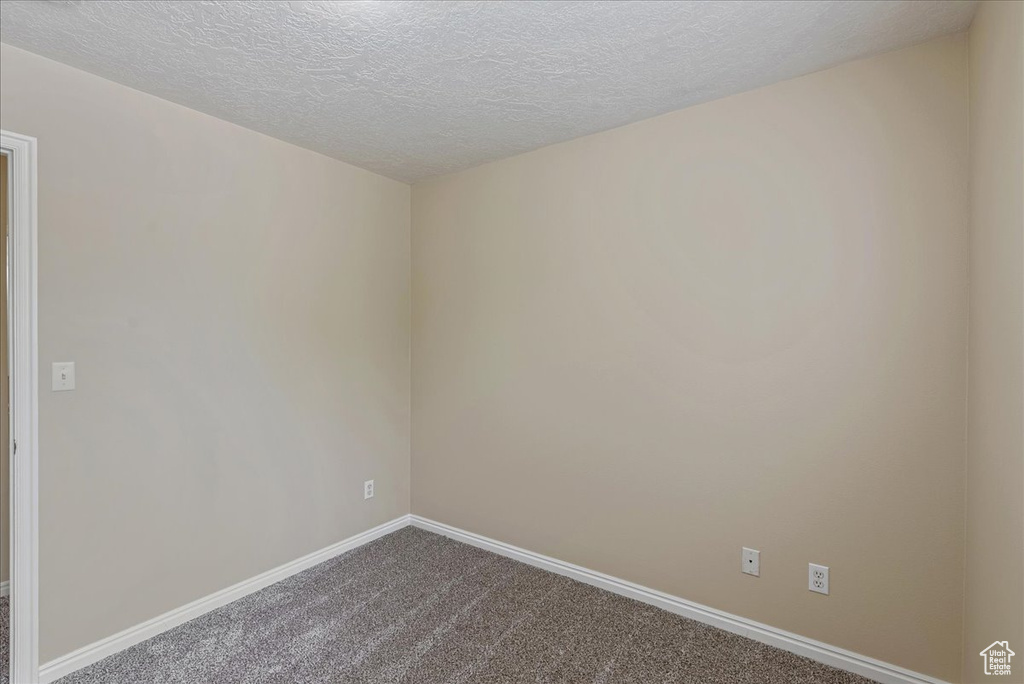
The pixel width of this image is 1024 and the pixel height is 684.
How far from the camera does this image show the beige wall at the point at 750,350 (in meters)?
1.84

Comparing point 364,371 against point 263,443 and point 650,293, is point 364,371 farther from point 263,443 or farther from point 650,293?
point 650,293

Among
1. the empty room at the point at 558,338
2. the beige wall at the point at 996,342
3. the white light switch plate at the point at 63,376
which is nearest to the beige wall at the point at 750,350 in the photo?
the empty room at the point at 558,338

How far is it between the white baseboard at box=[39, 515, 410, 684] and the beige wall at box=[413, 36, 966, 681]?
955mm

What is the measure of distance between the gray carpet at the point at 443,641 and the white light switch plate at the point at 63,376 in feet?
3.90

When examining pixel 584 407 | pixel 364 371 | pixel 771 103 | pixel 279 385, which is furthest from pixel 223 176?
pixel 771 103

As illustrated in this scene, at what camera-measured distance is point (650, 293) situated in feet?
8.20

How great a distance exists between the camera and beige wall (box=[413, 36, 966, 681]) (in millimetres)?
1836

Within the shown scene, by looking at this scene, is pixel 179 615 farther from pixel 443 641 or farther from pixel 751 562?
pixel 751 562

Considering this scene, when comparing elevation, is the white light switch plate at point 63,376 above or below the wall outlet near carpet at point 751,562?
above

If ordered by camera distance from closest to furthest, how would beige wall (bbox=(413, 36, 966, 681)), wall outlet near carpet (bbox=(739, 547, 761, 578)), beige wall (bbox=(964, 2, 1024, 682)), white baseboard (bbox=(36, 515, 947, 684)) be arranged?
beige wall (bbox=(964, 2, 1024, 682))
beige wall (bbox=(413, 36, 966, 681))
white baseboard (bbox=(36, 515, 947, 684))
wall outlet near carpet (bbox=(739, 547, 761, 578))

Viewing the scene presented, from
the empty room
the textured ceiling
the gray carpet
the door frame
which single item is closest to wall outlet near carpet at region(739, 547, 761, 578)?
the empty room

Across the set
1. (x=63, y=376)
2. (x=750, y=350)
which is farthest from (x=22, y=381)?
(x=750, y=350)

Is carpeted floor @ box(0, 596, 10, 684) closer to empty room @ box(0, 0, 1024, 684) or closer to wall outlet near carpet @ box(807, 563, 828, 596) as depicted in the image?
empty room @ box(0, 0, 1024, 684)

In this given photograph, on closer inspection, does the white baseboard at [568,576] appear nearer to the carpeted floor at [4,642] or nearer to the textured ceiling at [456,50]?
the carpeted floor at [4,642]
